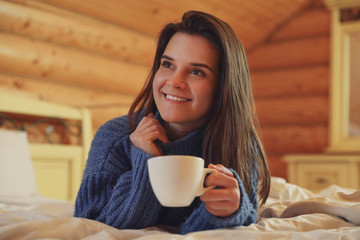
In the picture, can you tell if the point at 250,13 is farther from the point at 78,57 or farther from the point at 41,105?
the point at 41,105

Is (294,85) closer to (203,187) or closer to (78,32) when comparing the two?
(78,32)

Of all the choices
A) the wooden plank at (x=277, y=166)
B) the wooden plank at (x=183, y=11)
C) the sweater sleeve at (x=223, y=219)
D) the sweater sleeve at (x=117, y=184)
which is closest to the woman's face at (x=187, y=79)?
the sweater sleeve at (x=117, y=184)

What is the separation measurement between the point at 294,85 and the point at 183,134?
3047 millimetres

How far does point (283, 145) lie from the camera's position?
416cm

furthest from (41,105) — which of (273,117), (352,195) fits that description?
(273,117)

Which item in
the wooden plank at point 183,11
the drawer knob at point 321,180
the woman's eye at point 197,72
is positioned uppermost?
the wooden plank at point 183,11

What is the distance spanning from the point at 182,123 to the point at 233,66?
212mm

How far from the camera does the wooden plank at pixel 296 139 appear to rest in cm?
399

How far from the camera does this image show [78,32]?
9.27ft

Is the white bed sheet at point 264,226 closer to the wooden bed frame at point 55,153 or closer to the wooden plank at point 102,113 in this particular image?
the wooden bed frame at point 55,153

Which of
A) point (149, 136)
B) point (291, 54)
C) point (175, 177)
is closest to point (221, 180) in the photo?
point (175, 177)

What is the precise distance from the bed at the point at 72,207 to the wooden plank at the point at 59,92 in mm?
80

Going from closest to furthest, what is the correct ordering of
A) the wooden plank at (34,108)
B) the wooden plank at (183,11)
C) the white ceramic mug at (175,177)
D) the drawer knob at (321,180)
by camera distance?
the white ceramic mug at (175,177) < the wooden plank at (34,108) < the wooden plank at (183,11) < the drawer knob at (321,180)

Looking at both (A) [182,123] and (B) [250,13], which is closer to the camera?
(A) [182,123]
